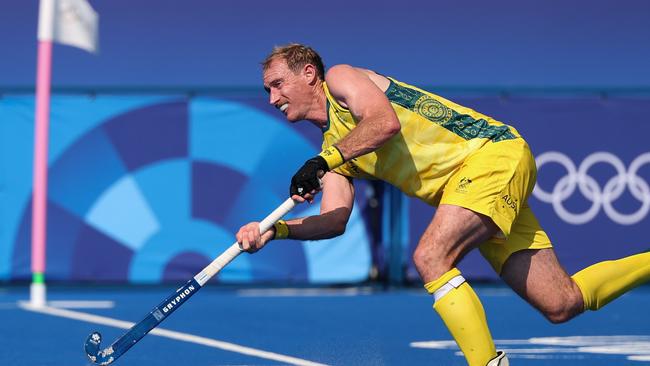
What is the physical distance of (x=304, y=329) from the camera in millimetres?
9719

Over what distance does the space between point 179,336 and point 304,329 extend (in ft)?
3.33

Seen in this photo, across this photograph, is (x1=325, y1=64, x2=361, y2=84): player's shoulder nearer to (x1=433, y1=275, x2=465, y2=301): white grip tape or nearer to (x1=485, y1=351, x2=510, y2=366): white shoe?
(x1=433, y1=275, x2=465, y2=301): white grip tape

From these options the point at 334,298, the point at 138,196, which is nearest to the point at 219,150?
the point at 138,196

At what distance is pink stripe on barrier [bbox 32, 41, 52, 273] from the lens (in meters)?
11.9

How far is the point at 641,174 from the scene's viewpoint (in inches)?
516

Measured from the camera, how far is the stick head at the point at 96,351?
668 centimetres

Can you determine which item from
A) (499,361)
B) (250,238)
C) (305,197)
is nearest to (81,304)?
(250,238)

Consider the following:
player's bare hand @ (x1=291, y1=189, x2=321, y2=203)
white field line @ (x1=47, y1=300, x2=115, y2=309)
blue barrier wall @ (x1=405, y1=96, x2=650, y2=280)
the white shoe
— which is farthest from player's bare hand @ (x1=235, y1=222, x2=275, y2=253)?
blue barrier wall @ (x1=405, y1=96, x2=650, y2=280)

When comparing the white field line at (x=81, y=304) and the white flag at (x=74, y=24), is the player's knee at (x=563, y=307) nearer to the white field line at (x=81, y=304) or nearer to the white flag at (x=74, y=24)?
the white field line at (x=81, y=304)

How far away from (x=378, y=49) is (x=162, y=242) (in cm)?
423

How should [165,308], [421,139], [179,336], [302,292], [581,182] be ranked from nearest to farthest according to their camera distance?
[421,139], [165,308], [179,336], [581,182], [302,292]

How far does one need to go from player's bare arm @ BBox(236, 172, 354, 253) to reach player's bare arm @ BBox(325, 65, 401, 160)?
758 mm

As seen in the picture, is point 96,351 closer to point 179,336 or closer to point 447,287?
point 447,287

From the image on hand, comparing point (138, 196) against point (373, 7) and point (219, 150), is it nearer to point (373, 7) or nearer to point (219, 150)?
point (219, 150)
